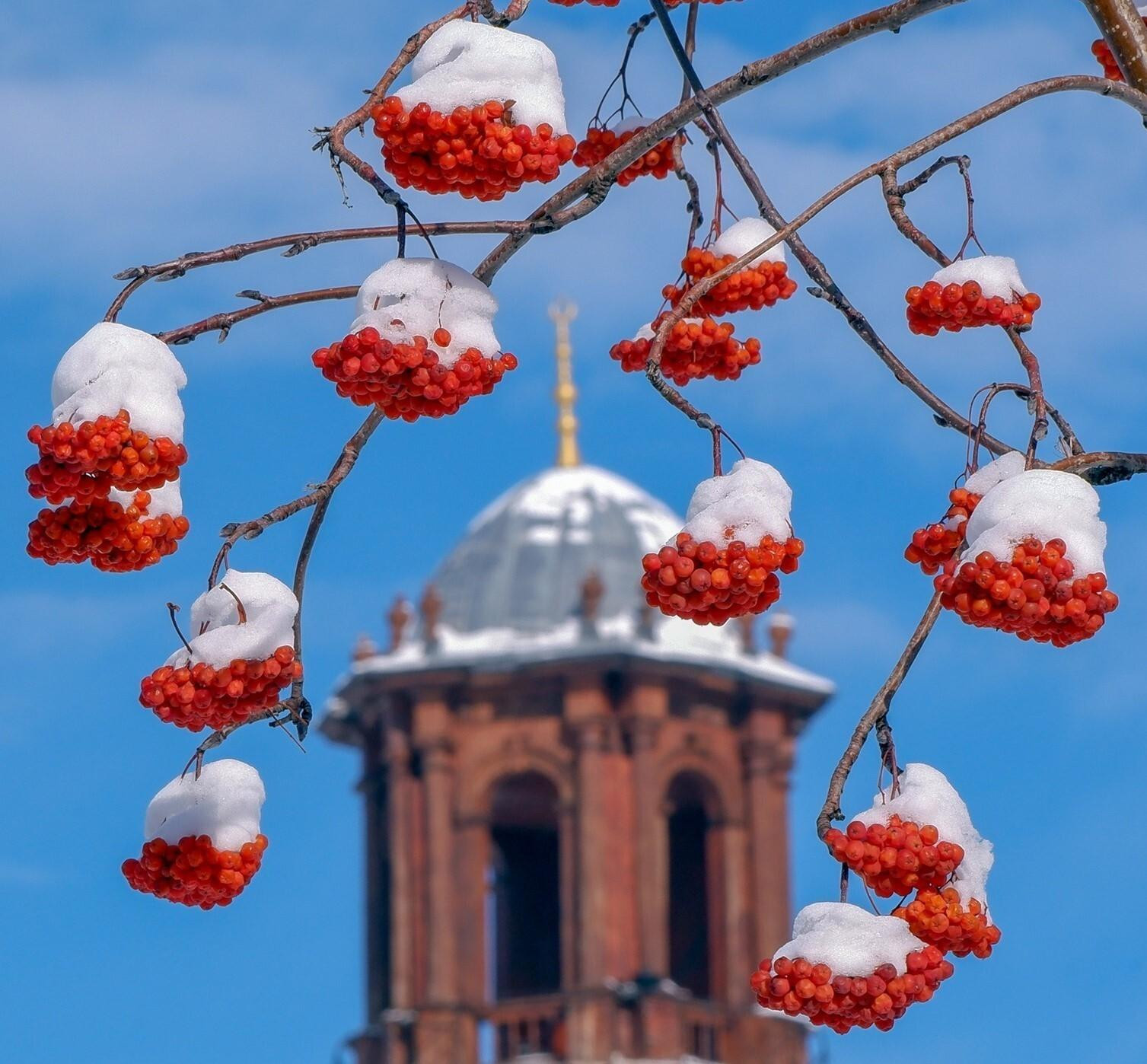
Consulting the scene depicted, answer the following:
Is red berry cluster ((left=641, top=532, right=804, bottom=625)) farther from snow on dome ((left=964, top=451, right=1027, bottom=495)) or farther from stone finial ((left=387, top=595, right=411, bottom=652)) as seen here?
stone finial ((left=387, top=595, right=411, bottom=652))

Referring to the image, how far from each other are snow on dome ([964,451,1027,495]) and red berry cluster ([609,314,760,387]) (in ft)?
2.13

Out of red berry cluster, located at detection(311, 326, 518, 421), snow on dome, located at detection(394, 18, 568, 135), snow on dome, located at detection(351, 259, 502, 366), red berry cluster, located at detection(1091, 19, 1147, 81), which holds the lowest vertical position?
red berry cluster, located at detection(311, 326, 518, 421)

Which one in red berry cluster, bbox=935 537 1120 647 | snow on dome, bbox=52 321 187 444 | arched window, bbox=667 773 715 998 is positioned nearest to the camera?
red berry cluster, bbox=935 537 1120 647

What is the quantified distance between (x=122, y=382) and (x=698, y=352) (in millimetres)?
1181

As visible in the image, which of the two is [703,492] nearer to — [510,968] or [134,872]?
[134,872]

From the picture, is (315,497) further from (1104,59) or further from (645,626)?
(645,626)

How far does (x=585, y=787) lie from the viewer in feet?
166

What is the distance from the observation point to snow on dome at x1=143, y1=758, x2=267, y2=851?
592 cm

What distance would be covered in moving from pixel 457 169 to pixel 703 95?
61 centimetres

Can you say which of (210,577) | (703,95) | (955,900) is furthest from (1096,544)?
(210,577)

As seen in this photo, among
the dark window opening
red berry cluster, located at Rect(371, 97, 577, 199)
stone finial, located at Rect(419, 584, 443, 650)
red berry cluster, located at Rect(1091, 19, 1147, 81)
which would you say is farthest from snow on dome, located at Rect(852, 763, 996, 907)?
the dark window opening

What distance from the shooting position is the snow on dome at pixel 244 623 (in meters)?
5.74

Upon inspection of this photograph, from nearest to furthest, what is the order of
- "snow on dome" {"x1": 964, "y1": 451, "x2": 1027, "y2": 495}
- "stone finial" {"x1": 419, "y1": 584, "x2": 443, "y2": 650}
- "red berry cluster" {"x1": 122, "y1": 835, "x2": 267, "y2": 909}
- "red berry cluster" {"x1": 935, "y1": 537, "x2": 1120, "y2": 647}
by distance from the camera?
"red berry cluster" {"x1": 935, "y1": 537, "x2": 1120, "y2": 647}
"snow on dome" {"x1": 964, "y1": 451, "x2": 1027, "y2": 495}
"red berry cluster" {"x1": 122, "y1": 835, "x2": 267, "y2": 909}
"stone finial" {"x1": 419, "y1": 584, "x2": 443, "y2": 650}

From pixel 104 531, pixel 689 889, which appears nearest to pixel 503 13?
pixel 104 531
